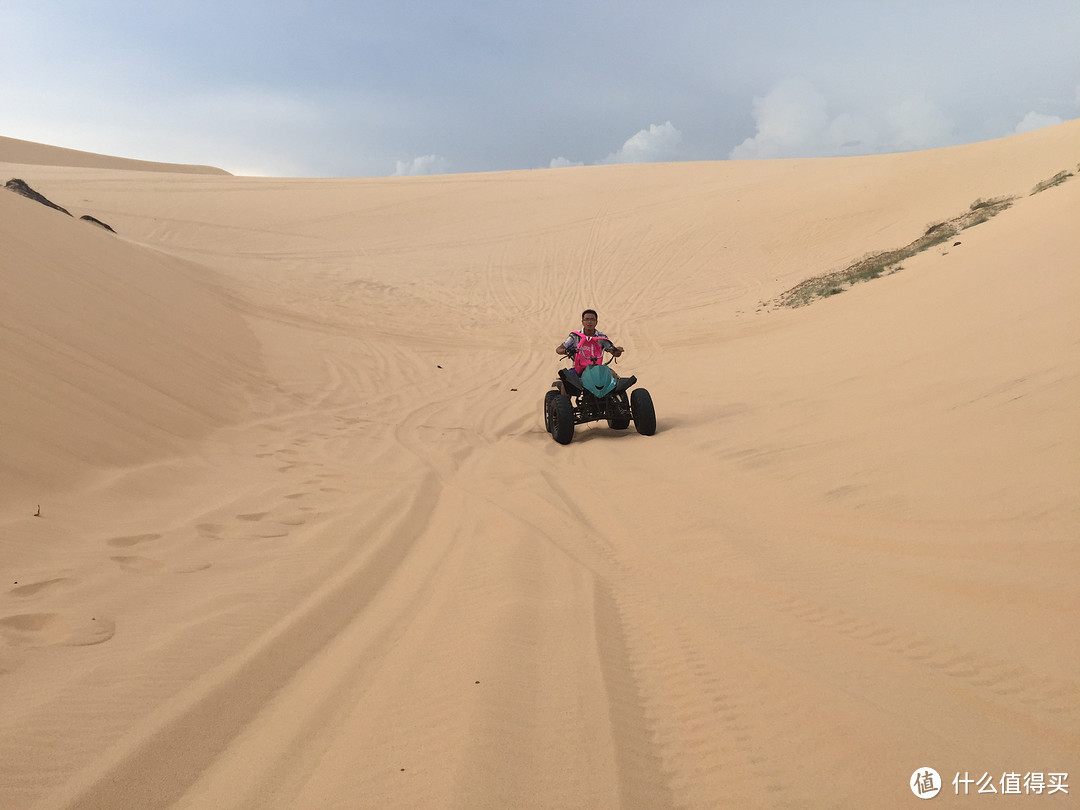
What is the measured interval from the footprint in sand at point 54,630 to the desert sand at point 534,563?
0.06 feet

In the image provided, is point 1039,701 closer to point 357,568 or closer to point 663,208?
point 357,568

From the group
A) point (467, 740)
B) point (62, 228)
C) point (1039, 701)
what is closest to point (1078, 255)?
point (1039, 701)

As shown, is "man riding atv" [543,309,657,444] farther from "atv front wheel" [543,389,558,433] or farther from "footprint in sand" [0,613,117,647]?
"footprint in sand" [0,613,117,647]

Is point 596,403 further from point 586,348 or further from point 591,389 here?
point 586,348

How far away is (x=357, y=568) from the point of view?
12.1ft

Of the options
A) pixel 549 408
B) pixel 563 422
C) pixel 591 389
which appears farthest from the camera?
pixel 549 408

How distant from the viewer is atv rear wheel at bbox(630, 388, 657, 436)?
7.50 meters

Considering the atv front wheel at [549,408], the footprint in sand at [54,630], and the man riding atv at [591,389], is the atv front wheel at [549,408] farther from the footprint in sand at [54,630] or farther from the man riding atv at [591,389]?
the footprint in sand at [54,630]

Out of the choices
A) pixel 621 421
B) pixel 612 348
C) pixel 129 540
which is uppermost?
pixel 612 348

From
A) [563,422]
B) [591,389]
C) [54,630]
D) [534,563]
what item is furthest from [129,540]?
[591,389]

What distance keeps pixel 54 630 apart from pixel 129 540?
108 cm

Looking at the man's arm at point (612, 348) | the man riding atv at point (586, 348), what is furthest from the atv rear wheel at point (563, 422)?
the man's arm at point (612, 348)

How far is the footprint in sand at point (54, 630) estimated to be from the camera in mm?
2688

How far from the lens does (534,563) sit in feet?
12.5
